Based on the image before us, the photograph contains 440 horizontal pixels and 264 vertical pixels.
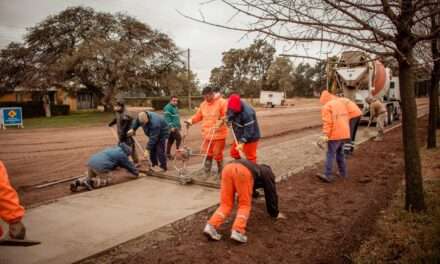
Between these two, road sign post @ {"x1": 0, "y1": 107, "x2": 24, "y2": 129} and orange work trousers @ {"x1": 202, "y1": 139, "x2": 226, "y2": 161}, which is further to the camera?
road sign post @ {"x1": 0, "y1": 107, "x2": 24, "y2": 129}

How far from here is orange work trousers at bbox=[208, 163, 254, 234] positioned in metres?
4.36

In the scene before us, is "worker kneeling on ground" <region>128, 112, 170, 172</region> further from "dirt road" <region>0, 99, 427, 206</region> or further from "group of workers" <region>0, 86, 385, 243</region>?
"dirt road" <region>0, 99, 427, 206</region>

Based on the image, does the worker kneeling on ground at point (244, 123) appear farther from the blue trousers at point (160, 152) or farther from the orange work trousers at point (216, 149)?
the blue trousers at point (160, 152)

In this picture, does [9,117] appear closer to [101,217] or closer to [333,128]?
[101,217]

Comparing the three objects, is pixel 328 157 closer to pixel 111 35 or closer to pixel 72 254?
pixel 72 254

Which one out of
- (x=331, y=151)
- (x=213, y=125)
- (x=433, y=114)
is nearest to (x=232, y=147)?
(x=213, y=125)

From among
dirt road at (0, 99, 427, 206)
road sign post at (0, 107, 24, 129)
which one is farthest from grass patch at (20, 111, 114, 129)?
dirt road at (0, 99, 427, 206)

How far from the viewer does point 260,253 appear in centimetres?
411

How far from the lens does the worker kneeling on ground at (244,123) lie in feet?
20.4

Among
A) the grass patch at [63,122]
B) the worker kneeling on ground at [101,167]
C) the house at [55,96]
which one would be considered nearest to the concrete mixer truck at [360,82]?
the worker kneeling on ground at [101,167]

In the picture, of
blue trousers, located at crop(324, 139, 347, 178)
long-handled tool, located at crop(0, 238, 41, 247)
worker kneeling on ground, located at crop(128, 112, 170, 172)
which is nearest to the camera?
long-handled tool, located at crop(0, 238, 41, 247)

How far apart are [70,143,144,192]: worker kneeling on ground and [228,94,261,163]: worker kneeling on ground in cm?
262

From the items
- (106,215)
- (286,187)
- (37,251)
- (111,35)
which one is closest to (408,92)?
(286,187)

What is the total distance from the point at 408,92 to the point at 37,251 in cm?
558
